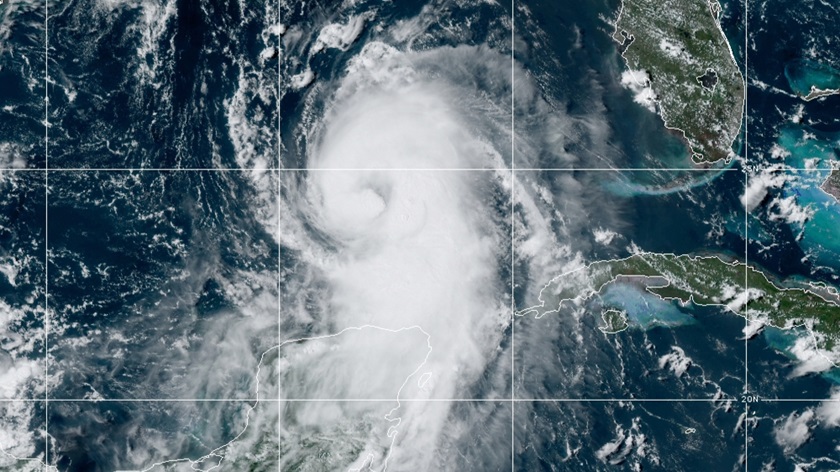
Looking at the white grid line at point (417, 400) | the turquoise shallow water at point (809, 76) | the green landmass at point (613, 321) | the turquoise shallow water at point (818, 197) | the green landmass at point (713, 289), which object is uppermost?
the turquoise shallow water at point (809, 76)

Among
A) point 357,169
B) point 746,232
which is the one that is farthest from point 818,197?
point 357,169

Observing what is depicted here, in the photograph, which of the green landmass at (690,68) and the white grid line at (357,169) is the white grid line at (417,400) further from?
the green landmass at (690,68)

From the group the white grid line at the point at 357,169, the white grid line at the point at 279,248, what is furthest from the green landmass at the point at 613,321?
the white grid line at the point at 279,248

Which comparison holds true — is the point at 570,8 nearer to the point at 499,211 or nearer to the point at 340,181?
the point at 499,211

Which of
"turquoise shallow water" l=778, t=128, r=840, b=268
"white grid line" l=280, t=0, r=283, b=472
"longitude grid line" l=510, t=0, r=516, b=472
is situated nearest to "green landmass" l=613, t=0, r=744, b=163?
"turquoise shallow water" l=778, t=128, r=840, b=268

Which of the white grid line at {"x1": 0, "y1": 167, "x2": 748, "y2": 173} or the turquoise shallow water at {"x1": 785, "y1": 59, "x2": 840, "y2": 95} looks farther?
the turquoise shallow water at {"x1": 785, "y1": 59, "x2": 840, "y2": 95}

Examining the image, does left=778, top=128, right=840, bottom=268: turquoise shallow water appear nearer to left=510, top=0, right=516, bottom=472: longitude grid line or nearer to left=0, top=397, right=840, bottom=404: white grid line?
left=0, top=397, right=840, bottom=404: white grid line

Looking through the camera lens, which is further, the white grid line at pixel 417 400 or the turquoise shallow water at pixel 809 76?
the turquoise shallow water at pixel 809 76

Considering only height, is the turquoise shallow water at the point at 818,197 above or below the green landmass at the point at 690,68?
below
